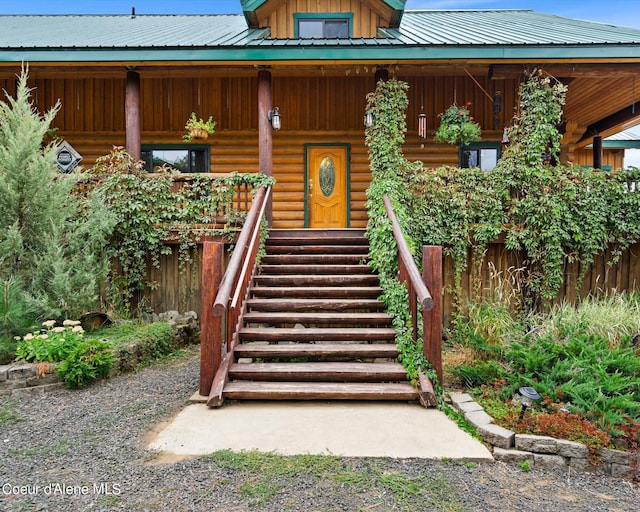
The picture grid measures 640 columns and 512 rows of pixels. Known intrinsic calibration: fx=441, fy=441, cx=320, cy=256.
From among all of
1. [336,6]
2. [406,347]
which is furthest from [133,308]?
[336,6]

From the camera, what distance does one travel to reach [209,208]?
24.6 ft

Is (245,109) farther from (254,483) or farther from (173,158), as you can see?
(254,483)

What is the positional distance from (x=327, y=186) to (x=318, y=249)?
3421 millimetres

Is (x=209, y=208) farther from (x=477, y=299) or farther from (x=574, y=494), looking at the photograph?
(x=574, y=494)

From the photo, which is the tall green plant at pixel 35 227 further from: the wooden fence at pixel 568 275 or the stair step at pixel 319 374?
the wooden fence at pixel 568 275

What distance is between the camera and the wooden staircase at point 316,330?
4.49 m

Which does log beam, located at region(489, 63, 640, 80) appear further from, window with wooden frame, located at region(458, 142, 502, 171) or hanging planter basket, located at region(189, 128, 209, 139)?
→ hanging planter basket, located at region(189, 128, 209, 139)

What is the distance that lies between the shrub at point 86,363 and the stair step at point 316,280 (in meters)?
2.17

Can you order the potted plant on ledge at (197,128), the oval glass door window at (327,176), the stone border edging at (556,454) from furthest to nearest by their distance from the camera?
the oval glass door window at (327,176) → the potted plant on ledge at (197,128) → the stone border edging at (556,454)

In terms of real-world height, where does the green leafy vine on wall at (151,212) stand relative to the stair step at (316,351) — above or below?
above

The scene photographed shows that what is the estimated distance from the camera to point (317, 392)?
4398 mm

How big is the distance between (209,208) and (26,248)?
2688 mm

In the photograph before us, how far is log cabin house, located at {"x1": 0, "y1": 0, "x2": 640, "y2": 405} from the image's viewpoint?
290 inches

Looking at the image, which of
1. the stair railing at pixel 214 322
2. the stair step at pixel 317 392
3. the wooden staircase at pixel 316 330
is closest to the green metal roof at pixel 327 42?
the wooden staircase at pixel 316 330
